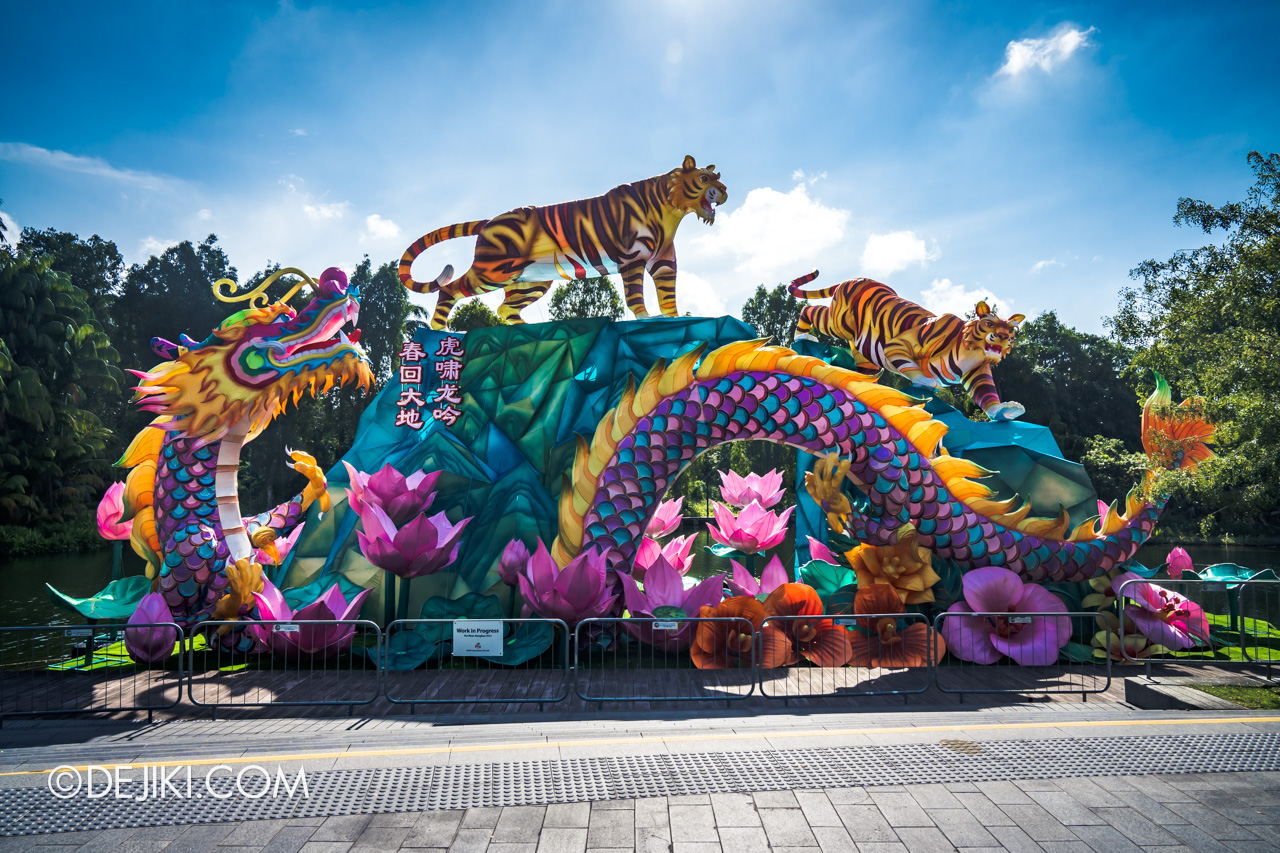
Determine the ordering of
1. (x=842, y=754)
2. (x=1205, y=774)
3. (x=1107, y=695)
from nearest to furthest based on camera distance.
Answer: (x=1205, y=774)
(x=842, y=754)
(x=1107, y=695)

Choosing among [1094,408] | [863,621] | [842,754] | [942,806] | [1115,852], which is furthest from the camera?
[1094,408]

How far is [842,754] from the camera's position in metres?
4.83

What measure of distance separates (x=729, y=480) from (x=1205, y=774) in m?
8.85

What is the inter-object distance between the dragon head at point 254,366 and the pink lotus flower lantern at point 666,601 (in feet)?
14.6

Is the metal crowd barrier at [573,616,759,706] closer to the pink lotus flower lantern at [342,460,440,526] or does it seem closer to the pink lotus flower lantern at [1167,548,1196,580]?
the pink lotus flower lantern at [342,460,440,526]

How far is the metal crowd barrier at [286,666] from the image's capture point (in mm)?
6824

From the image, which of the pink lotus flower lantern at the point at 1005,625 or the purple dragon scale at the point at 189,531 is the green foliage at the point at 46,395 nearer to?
the purple dragon scale at the point at 189,531

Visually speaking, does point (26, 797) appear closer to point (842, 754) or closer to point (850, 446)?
point (842, 754)

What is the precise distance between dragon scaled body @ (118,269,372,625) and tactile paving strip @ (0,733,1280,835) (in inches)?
184

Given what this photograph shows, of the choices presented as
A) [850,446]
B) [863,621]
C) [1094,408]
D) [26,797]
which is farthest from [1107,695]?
[1094,408]

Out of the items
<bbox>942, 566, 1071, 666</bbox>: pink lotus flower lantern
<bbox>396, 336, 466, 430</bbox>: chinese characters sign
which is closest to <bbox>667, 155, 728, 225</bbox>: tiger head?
<bbox>396, 336, 466, 430</bbox>: chinese characters sign

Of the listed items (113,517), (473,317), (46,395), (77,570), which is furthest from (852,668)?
(46,395)

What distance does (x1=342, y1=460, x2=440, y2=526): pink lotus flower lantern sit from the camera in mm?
8984

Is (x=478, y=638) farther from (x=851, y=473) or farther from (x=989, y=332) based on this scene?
(x=989, y=332)
